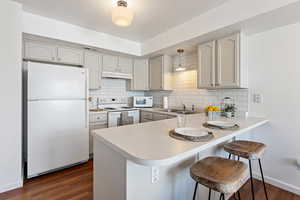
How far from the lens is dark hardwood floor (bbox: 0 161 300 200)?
174 centimetres

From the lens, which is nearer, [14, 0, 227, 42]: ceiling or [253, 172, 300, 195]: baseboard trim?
[253, 172, 300, 195]: baseboard trim

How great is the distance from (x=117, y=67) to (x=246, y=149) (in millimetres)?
2890

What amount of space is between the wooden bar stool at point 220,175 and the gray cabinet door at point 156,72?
2377 mm

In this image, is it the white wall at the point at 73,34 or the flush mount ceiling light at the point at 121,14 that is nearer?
the flush mount ceiling light at the point at 121,14

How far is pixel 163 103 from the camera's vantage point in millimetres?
3633

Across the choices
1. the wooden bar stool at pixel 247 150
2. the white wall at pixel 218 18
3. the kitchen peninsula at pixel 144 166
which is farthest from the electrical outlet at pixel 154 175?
the white wall at pixel 218 18

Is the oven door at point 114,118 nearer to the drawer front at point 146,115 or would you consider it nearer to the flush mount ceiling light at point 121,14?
the drawer front at point 146,115

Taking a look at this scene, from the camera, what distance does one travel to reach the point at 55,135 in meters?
2.20

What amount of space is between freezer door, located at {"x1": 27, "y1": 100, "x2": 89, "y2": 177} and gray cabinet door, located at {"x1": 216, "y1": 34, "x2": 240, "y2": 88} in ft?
7.33

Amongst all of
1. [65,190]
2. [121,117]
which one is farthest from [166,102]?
[65,190]

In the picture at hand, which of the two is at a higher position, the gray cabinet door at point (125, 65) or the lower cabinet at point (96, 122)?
the gray cabinet door at point (125, 65)

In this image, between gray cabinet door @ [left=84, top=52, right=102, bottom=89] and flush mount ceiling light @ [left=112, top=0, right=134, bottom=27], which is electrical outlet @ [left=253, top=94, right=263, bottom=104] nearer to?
flush mount ceiling light @ [left=112, top=0, right=134, bottom=27]

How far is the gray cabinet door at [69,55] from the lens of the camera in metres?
2.66

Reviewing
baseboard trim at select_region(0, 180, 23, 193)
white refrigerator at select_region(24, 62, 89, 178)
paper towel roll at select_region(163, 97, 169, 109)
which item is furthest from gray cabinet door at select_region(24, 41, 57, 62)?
paper towel roll at select_region(163, 97, 169, 109)
